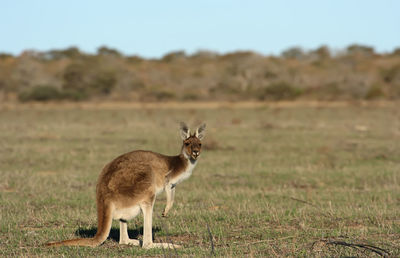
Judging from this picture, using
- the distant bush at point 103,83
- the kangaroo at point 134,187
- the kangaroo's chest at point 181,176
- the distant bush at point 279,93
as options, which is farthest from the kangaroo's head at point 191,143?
the distant bush at point 103,83

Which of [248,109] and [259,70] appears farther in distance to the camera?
[259,70]

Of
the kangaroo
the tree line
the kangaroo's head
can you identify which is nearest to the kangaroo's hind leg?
the kangaroo

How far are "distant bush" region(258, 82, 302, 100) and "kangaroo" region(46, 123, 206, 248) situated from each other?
34.8m

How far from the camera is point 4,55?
78375mm

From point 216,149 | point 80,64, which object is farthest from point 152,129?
point 80,64

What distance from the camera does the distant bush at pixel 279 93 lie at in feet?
133

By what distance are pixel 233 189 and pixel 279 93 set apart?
31.8 m

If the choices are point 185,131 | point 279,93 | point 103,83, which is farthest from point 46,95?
point 185,131

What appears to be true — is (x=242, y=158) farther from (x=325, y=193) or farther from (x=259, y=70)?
(x=259, y=70)

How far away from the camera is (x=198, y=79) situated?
59.2 m

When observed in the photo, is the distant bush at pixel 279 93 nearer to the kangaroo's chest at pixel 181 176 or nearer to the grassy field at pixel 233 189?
the grassy field at pixel 233 189

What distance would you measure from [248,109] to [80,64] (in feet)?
91.5

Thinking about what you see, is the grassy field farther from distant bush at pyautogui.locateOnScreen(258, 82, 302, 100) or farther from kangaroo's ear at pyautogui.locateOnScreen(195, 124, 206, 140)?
distant bush at pyautogui.locateOnScreen(258, 82, 302, 100)

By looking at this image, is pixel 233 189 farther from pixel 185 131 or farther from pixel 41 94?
pixel 41 94
